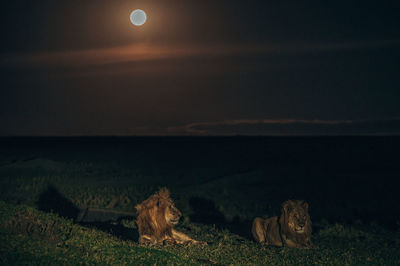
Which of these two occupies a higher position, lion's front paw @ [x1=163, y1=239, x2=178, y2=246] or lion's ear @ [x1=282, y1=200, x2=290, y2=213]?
lion's ear @ [x1=282, y1=200, x2=290, y2=213]

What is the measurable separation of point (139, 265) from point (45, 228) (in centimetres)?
312

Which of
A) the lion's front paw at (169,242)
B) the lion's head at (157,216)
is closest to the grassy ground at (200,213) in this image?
the lion's front paw at (169,242)

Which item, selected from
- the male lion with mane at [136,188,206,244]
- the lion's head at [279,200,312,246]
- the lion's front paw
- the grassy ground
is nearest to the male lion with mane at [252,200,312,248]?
the lion's head at [279,200,312,246]

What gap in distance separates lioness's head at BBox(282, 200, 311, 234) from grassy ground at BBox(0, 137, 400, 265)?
83cm

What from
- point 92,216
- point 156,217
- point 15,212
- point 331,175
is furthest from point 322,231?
point 331,175

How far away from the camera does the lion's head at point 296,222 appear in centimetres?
1371

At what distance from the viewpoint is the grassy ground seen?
1246 cm

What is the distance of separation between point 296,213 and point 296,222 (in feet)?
0.87

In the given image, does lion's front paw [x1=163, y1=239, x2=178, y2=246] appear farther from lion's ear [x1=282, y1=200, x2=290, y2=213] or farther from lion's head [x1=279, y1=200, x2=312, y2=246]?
lion's ear [x1=282, y1=200, x2=290, y2=213]

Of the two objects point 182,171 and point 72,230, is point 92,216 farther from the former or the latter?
point 182,171

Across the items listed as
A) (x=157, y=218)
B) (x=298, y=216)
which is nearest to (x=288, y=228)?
(x=298, y=216)

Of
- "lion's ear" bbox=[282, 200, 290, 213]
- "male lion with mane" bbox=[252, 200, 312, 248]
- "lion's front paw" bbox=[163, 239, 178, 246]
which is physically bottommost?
"lion's front paw" bbox=[163, 239, 178, 246]

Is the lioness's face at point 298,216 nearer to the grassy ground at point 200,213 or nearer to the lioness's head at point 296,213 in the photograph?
the lioness's head at point 296,213

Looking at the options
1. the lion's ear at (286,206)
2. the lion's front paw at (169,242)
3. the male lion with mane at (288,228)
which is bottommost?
the lion's front paw at (169,242)
